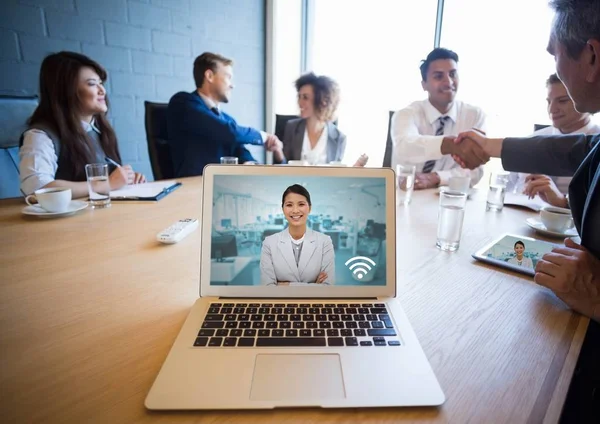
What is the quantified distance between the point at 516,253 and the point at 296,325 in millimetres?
617

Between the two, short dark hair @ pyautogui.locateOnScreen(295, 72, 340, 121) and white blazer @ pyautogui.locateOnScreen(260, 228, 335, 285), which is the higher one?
short dark hair @ pyautogui.locateOnScreen(295, 72, 340, 121)

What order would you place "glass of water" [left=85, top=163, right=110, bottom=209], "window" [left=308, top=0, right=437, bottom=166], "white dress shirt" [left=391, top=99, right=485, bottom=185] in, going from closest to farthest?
Result: 1. "glass of water" [left=85, top=163, right=110, bottom=209]
2. "white dress shirt" [left=391, top=99, right=485, bottom=185]
3. "window" [left=308, top=0, right=437, bottom=166]

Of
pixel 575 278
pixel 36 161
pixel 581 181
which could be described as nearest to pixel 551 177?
pixel 581 181

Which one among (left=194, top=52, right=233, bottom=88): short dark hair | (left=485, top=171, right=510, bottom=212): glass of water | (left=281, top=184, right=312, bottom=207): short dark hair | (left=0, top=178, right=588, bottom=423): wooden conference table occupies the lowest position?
(left=0, top=178, right=588, bottom=423): wooden conference table

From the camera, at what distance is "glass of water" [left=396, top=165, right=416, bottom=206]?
1.32 m

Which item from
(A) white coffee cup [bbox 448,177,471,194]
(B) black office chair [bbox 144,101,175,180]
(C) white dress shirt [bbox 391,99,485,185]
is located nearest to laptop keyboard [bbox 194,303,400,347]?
(A) white coffee cup [bbox 448,177,471,194]

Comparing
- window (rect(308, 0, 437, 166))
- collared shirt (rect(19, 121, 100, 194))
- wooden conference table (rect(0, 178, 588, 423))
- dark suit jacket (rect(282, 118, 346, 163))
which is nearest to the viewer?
wooden conference table (rect(0, 178, 588, 423))

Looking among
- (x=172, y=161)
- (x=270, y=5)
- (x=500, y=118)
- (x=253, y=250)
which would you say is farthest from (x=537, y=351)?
(x=270, y=5)

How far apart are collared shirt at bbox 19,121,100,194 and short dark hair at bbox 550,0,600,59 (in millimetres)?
1753

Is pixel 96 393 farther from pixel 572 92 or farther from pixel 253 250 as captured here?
pixel 572 92

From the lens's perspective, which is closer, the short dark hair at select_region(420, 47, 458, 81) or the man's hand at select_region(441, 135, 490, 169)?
the man's hand at select_region(441, 135, 490, 169)

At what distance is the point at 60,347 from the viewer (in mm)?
512

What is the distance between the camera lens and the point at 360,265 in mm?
638

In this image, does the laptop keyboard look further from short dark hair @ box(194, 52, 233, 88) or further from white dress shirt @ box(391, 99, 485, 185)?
short dark hair @ box(194, 52, 233, 88)
